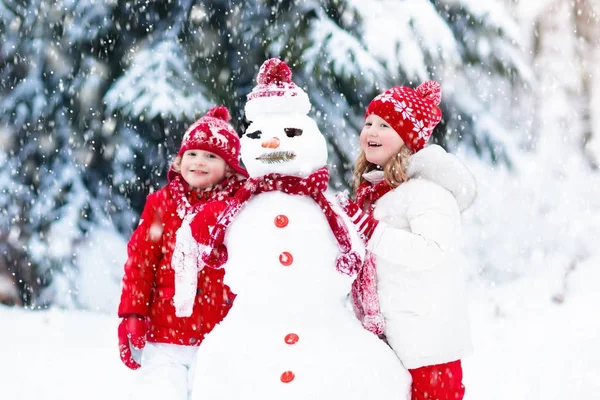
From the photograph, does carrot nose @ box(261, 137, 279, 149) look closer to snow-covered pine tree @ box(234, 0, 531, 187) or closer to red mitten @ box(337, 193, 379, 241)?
red mitten @ box(337, 193, 379, 241)

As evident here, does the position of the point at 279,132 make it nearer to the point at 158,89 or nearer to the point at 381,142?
the point at 381,142

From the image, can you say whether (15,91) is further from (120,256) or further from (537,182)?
(537,182)

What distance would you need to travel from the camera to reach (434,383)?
8.51ft

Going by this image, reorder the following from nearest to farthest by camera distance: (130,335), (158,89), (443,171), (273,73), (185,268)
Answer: (273,73), (443,171), (185,268), (130,335), (158,89)

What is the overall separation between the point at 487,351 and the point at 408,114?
3.22m

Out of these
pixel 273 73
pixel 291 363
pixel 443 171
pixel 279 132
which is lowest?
pixel 291 363

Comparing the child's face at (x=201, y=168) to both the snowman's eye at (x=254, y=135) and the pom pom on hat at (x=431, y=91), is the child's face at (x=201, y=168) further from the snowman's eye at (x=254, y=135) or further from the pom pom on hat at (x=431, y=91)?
the pom pom on hat at (x=431, y=91)

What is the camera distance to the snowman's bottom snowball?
89.7 inches

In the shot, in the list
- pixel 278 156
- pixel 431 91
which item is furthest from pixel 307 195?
pixel 431 91

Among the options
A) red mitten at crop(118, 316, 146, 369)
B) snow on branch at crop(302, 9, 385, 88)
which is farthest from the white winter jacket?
snow on branch at crop(302, 9, 385, 88)

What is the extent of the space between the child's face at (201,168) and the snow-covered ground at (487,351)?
6.88ft

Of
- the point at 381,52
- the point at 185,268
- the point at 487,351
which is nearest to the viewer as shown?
the point at 185,268

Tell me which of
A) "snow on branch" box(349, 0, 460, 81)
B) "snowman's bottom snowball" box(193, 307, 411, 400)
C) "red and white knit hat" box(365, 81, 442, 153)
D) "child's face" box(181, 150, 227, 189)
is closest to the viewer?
"snowman's bottom snowball" box(193, 307, 411, 400)

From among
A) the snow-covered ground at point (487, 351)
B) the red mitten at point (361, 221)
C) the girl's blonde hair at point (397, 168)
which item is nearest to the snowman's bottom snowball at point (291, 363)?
the red mitten at point (361, 221)
